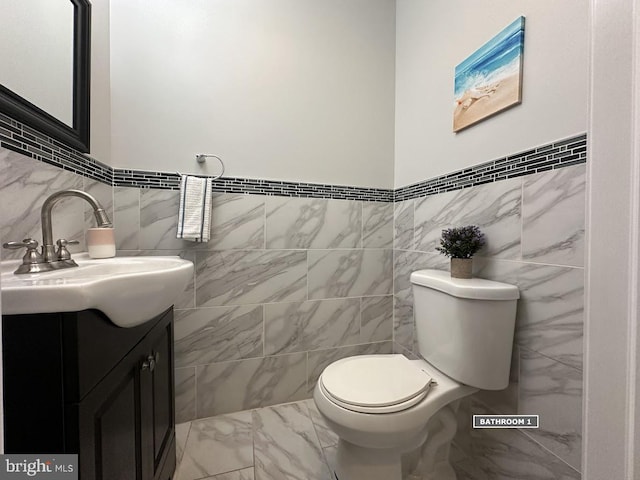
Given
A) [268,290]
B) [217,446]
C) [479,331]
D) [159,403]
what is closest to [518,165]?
[479,331]

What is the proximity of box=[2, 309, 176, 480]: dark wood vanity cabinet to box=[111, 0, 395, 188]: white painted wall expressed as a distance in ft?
3.46

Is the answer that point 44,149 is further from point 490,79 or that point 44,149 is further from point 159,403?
point 490,79

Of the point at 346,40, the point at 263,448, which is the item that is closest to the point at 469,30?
the point at 346,40

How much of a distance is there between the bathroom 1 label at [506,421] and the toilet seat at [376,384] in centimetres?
30

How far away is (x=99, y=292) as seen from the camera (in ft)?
1.78

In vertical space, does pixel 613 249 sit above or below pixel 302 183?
below

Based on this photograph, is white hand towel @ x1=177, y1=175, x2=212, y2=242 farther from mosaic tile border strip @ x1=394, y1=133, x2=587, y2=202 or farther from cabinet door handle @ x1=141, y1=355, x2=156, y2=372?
mosaic tile border strip @ x1=394, y1=133, x2=587, y2=202

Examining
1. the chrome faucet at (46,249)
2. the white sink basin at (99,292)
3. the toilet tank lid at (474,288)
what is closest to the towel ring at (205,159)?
the chrome faucet at (46,249)

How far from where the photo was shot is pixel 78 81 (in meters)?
1.10

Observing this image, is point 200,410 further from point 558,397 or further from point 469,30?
point 469,30

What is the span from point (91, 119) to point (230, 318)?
110cm

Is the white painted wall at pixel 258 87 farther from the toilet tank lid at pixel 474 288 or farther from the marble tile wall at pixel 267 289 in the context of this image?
the toilet tank lid at pixel 474 288

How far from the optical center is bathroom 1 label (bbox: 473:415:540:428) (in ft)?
3.13

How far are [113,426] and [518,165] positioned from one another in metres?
1.42
